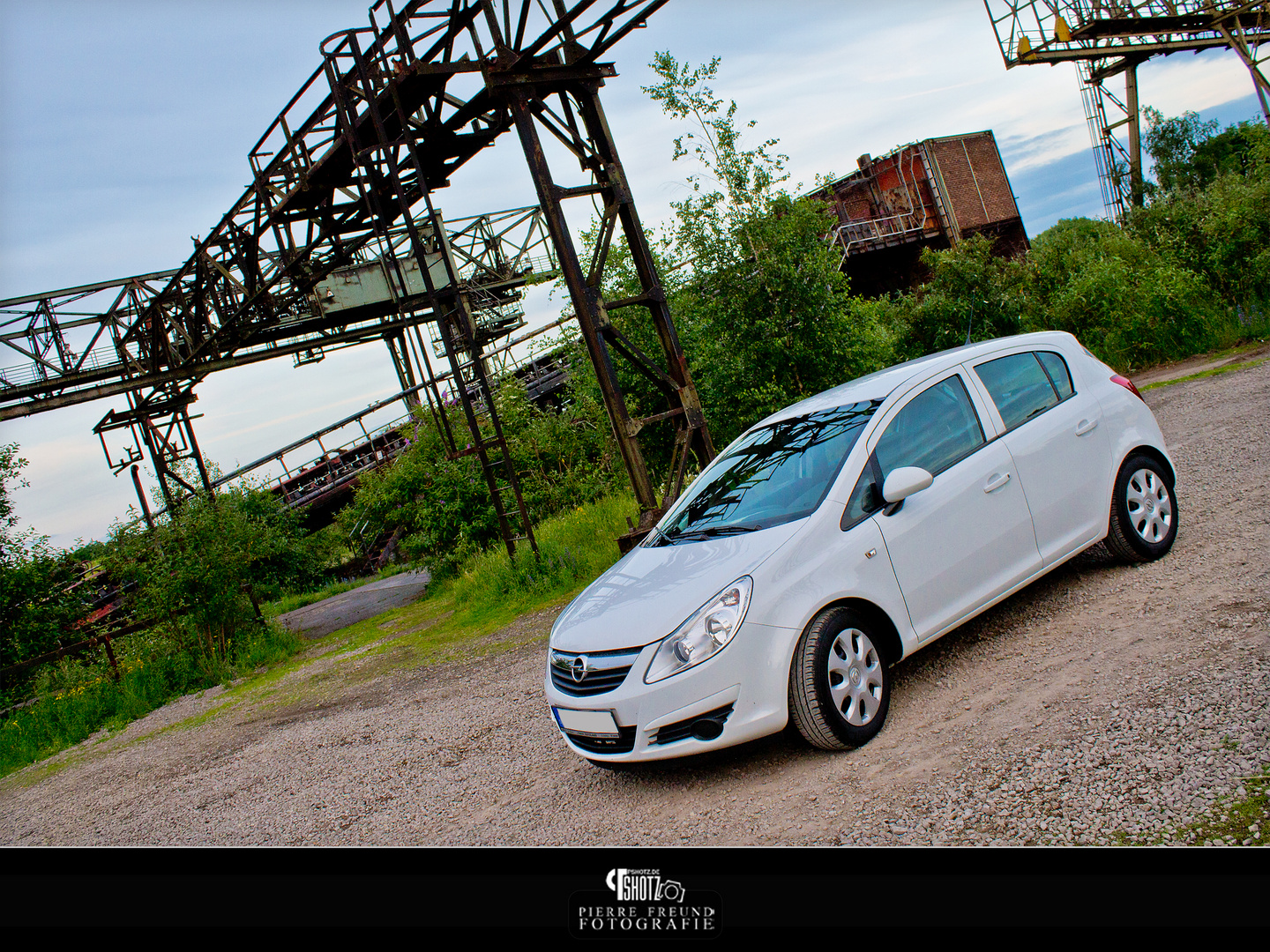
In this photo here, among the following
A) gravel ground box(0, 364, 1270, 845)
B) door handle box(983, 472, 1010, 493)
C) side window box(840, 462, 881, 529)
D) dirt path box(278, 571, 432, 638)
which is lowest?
gravel ground box(0, 364, 1270, 845)

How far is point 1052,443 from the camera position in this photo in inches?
184

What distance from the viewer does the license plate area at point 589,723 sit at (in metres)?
3.79

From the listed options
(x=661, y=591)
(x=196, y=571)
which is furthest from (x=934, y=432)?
(x=196, y=571)

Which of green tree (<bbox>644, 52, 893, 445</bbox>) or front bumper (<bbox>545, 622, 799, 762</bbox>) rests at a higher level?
green tree (<bbox>644, 52, 893, 445</bbox>)

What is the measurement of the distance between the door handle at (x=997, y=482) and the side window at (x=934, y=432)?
19 cm

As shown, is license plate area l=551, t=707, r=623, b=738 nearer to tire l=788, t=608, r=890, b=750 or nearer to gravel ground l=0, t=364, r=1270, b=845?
gravel ground l=0, t=364, r=1270, b=845

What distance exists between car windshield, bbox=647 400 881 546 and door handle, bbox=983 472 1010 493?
0.73m

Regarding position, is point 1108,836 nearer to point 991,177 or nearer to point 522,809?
point 522,809

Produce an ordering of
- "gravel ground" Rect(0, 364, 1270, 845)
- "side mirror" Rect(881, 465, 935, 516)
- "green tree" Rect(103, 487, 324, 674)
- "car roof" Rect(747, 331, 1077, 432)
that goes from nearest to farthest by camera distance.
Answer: "gravel ground" Rect(0, 364, 1270, 845) → "side mirror" Rect(881, 465, 935, 516) → "car roof" Rect(747, 331, 1077, 432) → "green tree" Rect(103, 487, 324, 674)

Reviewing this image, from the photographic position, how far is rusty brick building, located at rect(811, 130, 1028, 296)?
39469 millimetres

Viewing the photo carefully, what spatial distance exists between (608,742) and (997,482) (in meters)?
2.51

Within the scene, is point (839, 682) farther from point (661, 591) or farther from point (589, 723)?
point (589, 723)

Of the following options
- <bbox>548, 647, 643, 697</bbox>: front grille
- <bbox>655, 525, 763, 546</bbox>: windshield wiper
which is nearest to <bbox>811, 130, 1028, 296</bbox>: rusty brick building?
<bbox>655, 525, 763, 546</bbox>: windshield wiper
